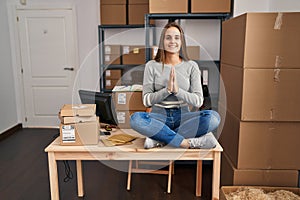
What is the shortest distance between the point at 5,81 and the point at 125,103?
113 inches

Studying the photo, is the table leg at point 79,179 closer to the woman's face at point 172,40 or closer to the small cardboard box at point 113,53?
the woman's face at point 172,40

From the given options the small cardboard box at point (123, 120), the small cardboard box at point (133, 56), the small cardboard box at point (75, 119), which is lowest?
the small cardboard box at point (123, 120)

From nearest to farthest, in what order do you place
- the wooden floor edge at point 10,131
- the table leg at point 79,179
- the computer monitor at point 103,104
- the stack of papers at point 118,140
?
the stack of papers at point 118,140
the computer monitor at point 103,104
the table leg at point 79,179
the wooden floor edge at point 10,131

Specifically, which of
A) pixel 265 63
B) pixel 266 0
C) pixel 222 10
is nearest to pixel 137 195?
pixel 265 63

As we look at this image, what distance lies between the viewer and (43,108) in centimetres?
464

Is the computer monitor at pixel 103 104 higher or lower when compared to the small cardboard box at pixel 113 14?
lower

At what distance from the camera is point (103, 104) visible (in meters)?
2.09

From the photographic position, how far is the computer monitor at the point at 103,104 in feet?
6.86

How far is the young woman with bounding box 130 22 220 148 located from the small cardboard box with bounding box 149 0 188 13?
1.00 m

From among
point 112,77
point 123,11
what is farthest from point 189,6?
point 112,77

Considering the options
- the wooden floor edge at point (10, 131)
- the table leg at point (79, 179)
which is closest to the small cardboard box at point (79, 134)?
the table leg at point (79, 179)

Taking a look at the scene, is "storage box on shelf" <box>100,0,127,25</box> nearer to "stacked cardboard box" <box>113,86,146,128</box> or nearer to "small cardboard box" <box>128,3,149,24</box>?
"small cardboard box" <box>128,3,149,24</box>

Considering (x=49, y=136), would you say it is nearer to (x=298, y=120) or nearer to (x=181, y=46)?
(x=181, y=46)

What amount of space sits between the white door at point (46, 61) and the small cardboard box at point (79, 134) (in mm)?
2883
